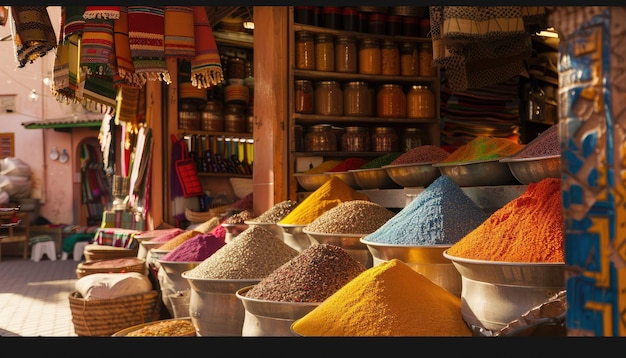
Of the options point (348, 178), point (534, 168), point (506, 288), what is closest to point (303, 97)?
point (348, 178)

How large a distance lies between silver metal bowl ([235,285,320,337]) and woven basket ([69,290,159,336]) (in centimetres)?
147

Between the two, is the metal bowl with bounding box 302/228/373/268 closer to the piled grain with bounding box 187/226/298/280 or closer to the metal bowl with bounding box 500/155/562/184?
the piled grain with bounding box 187/226/298/280

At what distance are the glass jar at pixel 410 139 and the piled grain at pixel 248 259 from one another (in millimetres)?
1720

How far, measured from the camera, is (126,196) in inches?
221

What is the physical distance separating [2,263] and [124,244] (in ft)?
11.8

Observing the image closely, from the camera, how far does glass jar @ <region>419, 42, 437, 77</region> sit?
3715 mm

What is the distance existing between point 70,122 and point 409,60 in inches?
247

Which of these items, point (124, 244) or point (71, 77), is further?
point (124, 244)

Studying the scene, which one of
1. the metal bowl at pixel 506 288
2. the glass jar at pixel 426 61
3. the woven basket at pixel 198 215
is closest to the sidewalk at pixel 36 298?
the woven basket at pixel 198 215

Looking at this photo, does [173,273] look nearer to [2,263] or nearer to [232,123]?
[232,123]

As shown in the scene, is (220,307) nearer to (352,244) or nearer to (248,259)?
(248,259)

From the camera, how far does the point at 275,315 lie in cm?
151

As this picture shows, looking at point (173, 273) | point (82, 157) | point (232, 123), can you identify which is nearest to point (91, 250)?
point (232, 123)

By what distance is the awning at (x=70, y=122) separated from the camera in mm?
8711
